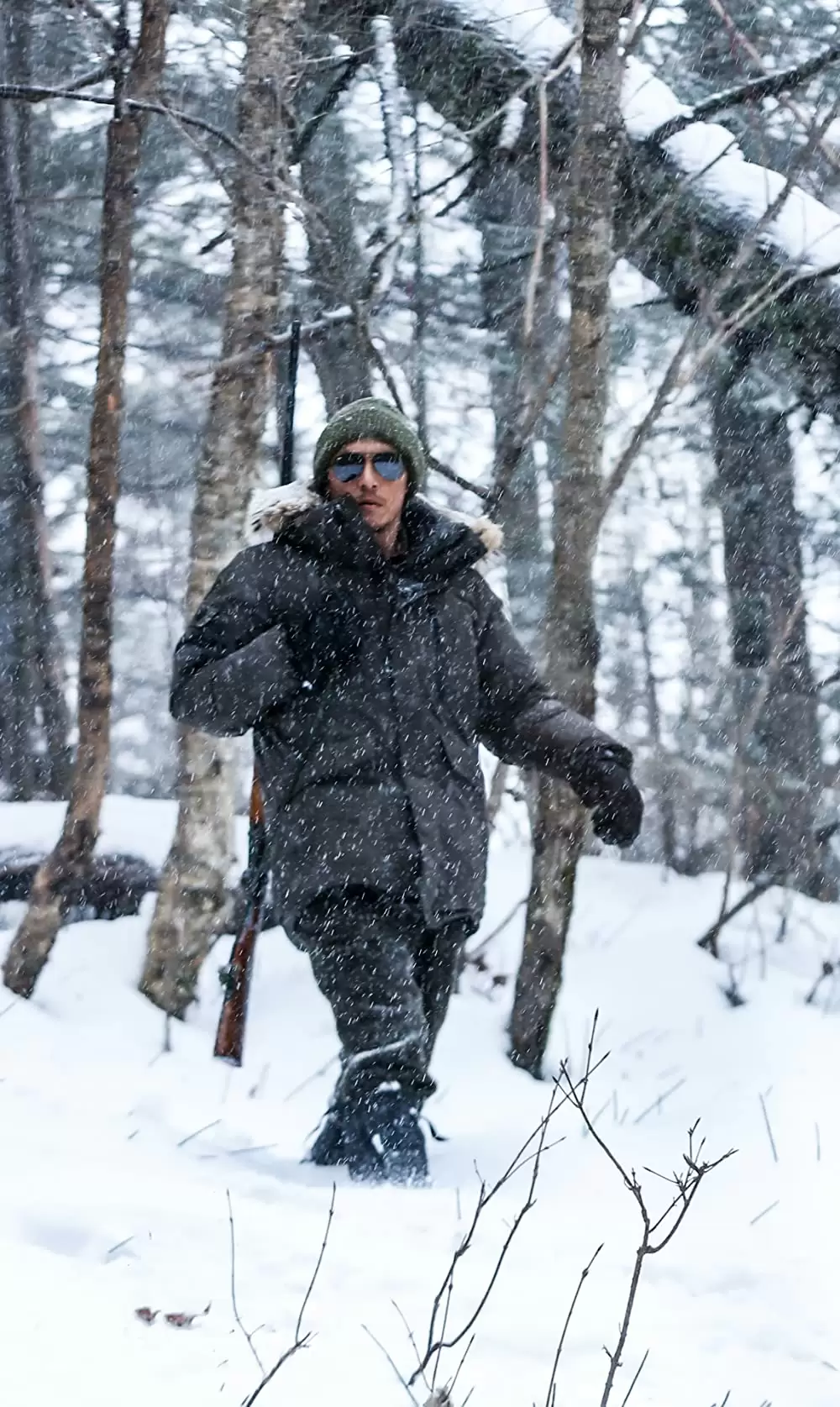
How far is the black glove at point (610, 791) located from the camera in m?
3.58

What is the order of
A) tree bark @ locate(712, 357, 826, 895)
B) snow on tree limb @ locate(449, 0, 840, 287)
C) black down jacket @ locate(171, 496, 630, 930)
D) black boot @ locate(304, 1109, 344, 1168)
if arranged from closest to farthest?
black boot @ locate(304, 1109, 344, 1168) → black down jacket @ locate(171, 496, 630, 930) → snow on tree limb @ locate(449, 0, 840, 287) → tree bark @ locate(712, 357, 826, 895)

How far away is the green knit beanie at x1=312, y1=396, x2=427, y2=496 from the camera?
3.77 meters

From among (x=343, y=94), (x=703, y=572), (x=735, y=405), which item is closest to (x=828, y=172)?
(x=735, y=405)

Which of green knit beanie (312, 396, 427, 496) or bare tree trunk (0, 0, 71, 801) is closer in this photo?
green knit beanie (312, 396, 427, 496)

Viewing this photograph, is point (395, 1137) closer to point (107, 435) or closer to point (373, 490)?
point (373, 490)

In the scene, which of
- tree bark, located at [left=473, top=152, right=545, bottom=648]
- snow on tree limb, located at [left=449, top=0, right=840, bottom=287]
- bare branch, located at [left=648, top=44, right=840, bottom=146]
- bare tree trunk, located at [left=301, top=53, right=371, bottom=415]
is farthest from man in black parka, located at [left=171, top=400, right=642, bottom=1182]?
tree bark, located at [left=473, top=152, right=545, bottom=648]

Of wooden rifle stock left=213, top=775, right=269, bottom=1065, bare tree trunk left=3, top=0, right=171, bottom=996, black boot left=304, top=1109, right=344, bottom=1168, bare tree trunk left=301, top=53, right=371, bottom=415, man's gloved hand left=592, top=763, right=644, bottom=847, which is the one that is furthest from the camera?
bare tree trunk left=301, top=53, right=371, bottom=415

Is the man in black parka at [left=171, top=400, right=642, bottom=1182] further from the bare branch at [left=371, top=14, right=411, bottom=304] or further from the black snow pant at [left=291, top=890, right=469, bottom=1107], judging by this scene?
the bare branch at [left=371, top=14, right=411, bottom=304]

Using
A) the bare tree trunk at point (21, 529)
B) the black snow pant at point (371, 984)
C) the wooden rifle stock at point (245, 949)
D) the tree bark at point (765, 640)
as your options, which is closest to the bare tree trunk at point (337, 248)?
the tree bark at point (765, 640)

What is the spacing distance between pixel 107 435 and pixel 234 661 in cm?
349

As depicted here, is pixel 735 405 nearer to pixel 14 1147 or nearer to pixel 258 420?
pixel 258 420

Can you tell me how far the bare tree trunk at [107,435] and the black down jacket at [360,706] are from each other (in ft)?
9.33

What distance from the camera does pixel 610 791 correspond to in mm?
3592

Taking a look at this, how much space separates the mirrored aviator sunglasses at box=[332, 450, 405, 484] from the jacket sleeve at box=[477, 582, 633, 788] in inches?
17.2
